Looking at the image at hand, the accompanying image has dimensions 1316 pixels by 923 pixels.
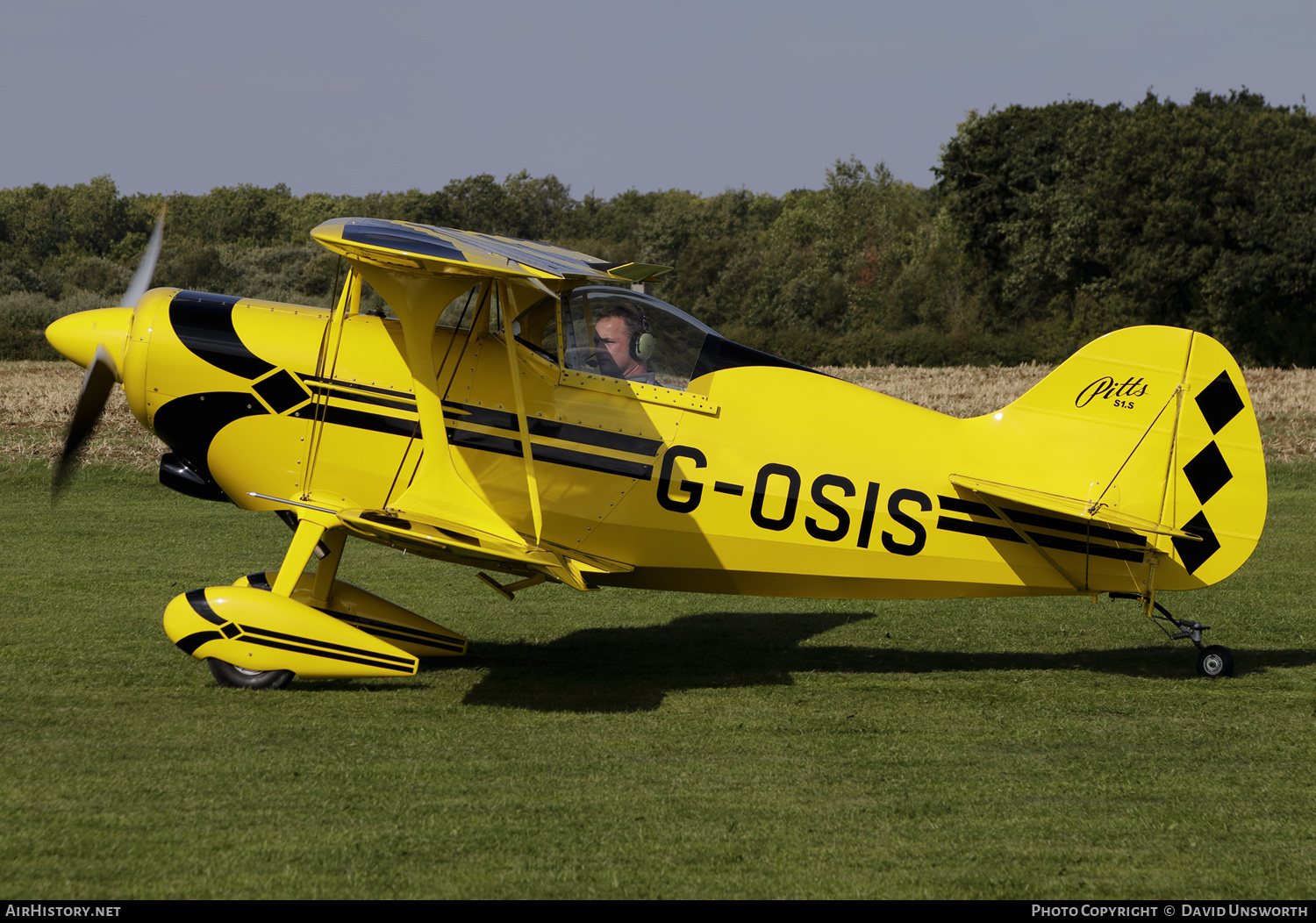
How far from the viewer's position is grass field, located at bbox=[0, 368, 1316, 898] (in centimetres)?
426

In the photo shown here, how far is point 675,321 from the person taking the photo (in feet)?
23.6

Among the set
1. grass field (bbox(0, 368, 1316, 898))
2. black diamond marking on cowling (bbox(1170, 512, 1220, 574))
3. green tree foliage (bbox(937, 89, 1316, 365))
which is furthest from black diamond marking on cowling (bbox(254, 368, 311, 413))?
green tree foliage (bbox(937, 89, 1316, 365))

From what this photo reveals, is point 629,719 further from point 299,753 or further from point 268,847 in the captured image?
point 268,847

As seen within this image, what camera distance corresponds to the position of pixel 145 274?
7766 millimetres

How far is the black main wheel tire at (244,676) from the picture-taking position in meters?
6.81

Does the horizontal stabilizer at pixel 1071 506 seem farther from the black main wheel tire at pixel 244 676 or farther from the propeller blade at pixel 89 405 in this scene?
the propeller blade at pixel 89 405

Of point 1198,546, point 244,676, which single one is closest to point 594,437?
point 244,676

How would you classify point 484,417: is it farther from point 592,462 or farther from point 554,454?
point 592,462

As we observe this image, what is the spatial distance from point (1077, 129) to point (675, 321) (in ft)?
158

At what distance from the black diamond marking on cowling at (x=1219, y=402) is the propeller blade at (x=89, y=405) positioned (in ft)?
23.0

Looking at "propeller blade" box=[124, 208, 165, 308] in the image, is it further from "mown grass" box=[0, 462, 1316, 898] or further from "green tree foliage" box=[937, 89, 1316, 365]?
"green tree foliage" box=[937, 89, 1316, 365]

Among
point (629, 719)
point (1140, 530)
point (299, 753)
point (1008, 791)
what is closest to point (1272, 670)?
point (1140, 530)

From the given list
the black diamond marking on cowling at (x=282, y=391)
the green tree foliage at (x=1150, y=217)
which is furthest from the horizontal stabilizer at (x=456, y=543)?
the green tree foliage at (x=1150, y=217)

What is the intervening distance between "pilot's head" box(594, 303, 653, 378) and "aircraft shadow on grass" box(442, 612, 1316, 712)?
2085 mm
